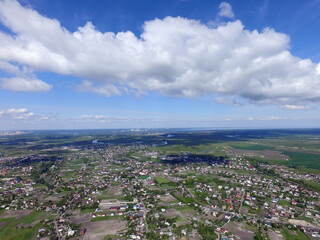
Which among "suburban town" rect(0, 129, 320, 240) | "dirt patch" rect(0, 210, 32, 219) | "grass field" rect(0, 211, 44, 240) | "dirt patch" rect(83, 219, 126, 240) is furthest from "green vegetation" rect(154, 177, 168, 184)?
"dirt patch" rect(0, 210, 32, 219)

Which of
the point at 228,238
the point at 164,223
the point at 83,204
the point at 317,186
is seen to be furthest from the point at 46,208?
the point at 317,186

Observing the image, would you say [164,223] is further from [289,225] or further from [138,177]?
[138,177]

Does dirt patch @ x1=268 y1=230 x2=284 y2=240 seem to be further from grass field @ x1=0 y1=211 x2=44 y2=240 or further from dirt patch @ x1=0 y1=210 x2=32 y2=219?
dirt patch @ x1=0 y1=210 x2=32 y2=219

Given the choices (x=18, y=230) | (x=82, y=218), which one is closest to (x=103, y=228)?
(x=82, y=218)

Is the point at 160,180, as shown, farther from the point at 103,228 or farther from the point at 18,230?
the point at 18,230

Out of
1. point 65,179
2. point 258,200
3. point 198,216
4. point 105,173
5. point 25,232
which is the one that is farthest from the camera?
point 105,173
